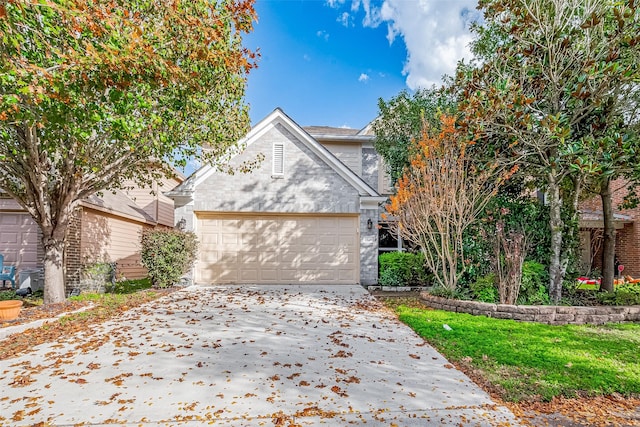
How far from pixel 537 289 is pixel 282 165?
785 cm

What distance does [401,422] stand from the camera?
293 cm

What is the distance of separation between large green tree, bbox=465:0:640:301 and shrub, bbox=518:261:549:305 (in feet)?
0.74

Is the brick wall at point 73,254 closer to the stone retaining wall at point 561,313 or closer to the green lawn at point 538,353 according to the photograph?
the green lawn at point 538,353

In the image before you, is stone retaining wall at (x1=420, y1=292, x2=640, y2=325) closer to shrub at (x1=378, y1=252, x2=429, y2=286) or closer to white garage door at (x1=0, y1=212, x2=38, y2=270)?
shrub at (x1=378, y1=252, x2=429, y2=286)

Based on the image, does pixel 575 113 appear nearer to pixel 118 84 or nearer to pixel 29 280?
pixel 118 84

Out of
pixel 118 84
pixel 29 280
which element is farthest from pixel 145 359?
pixel 29 280

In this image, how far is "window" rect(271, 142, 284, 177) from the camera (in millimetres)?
11164

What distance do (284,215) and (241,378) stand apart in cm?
776

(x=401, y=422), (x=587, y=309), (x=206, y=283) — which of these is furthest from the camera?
(x=206, y=283)

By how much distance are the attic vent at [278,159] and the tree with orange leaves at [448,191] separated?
4518 millimetres

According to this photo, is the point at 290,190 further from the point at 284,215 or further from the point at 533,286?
the point at 533,286

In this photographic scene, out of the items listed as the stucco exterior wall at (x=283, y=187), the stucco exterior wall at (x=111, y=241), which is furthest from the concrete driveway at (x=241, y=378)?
the stucco exterior wall at (x=111, y=241)

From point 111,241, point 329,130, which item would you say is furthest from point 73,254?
point 329,130

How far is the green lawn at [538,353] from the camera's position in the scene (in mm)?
3695
